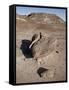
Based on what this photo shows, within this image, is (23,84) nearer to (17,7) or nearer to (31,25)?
(31,25)

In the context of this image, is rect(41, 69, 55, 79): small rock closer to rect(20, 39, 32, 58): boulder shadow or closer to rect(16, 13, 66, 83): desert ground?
rect(16, 13, 66, 83): desert ground

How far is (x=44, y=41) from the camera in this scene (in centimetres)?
174

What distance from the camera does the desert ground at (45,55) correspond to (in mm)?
1671

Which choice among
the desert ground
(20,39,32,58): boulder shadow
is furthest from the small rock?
(20,39,32,58): boulder shadow

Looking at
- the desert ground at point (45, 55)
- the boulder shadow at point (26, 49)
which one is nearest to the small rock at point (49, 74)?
the desert ground at point (45, 55)

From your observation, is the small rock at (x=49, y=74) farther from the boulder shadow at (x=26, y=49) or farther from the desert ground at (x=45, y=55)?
the boulder shadow at (x=26, y=49)

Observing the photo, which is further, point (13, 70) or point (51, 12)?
point (51, 12)

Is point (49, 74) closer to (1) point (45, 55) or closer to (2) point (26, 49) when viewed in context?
(1) point (45, 55)

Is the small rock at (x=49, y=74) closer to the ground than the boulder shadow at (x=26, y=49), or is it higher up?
closer to the ground

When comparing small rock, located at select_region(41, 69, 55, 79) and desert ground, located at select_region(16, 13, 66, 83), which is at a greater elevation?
desert ground, located at select_region(16, 13, 66, 83)

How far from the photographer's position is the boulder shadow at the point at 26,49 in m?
1.68

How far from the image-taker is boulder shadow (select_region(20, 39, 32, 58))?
1.68 meters

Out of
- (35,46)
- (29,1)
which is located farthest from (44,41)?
(29,1)

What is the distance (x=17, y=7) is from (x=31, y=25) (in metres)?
0.16
